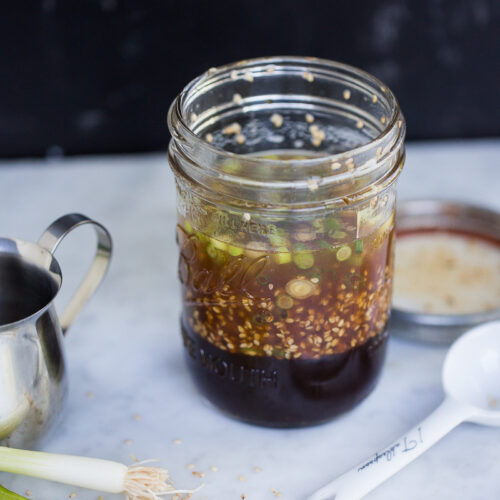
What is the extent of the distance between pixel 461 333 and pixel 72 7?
0.86 metres

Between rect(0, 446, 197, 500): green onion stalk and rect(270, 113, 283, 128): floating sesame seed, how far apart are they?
0.49 m

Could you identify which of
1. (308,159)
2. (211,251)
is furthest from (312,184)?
(211,251)

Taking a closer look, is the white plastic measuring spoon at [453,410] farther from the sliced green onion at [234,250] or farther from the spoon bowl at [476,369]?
the sliced green onion at [234,250]

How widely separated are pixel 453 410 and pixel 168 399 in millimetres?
370

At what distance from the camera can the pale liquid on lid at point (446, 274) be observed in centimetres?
119

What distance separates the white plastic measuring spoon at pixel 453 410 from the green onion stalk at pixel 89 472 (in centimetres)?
18

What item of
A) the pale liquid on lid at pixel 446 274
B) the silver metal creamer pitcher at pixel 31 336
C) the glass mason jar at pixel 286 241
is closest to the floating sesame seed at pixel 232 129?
the glass mason jar at pixel 286 241

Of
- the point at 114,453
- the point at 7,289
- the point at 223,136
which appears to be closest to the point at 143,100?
the point at 223,136

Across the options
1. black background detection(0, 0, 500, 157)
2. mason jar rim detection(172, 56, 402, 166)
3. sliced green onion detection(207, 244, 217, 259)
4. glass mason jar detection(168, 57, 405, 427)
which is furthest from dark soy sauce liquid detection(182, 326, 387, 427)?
black background detection(0, 0, 500, 157)

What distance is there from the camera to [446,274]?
124 cm

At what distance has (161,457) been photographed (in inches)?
38.8

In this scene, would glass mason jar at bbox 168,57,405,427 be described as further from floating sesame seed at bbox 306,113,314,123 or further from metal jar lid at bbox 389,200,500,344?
metal jar lid at bbox 389,200,500,344

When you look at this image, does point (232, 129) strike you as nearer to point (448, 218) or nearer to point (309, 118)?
point (309, 118)

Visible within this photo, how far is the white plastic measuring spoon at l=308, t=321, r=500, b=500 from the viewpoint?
89 centimetres
